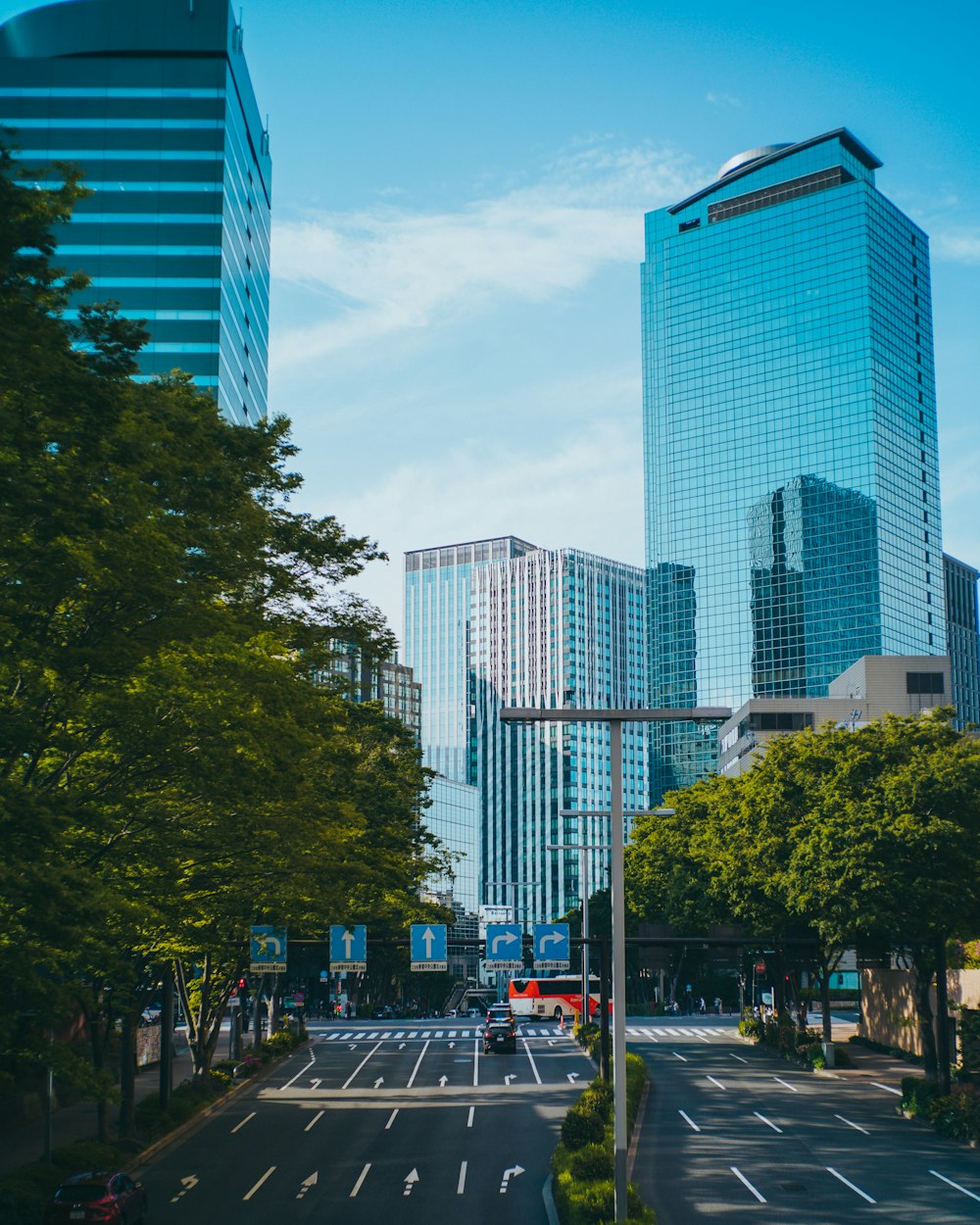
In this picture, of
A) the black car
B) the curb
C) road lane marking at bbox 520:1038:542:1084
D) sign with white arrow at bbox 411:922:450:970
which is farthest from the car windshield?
the black car

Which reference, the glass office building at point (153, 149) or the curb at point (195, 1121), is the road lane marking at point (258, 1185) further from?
the glass office building at point (153, 149)

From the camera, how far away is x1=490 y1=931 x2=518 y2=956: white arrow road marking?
165 feet

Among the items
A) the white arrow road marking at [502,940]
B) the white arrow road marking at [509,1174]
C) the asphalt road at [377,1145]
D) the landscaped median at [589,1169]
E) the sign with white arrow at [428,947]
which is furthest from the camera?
the white arrow road marking at [502,940]

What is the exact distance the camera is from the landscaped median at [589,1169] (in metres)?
28.2

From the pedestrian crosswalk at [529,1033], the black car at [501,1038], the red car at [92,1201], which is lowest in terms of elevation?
the pedestrian crosswalk at [529,1033]

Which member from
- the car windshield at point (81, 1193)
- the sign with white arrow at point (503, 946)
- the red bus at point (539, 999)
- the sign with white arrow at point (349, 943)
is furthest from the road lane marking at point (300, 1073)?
the red bus at point (539, 999)

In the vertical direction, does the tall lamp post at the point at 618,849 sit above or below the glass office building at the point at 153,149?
below

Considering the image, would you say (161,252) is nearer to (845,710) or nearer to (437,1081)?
(437,1081)

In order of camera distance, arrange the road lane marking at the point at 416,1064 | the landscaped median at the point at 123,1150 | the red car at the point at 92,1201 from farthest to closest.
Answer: the road lane marking at the point at 416,1064 → the landscaped median at the point at 123,1150 → the red car at the point at 92,1201

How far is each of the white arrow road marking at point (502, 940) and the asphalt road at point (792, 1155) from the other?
26.6 feet

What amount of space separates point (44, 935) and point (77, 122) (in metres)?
106

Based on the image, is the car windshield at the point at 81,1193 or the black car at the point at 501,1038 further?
the black car at the point at 501,1038

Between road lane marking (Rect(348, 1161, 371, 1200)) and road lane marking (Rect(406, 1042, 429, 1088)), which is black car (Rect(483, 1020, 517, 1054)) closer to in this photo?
road lane marking (Rect(406, 1042, 429, 1088))

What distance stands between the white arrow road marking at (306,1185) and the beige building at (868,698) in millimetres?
109002
